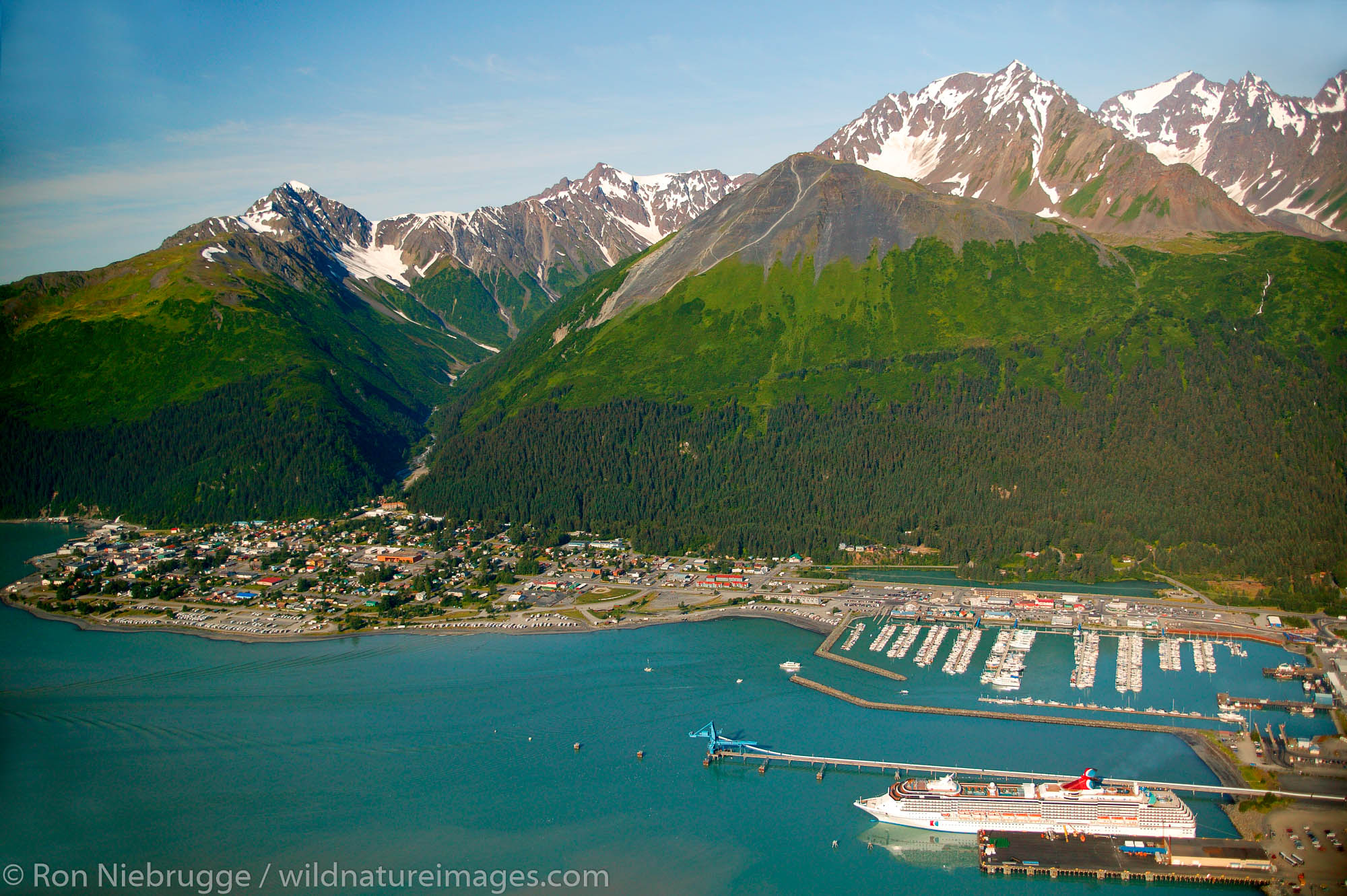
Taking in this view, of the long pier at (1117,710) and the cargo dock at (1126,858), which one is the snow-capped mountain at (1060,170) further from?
the cargo dock at (1126,858)

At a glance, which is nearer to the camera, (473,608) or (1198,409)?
(473,608)

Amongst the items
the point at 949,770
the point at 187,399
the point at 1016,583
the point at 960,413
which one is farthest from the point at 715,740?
the point at 187,399

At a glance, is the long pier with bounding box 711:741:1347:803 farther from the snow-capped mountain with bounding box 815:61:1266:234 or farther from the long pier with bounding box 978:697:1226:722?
the snow-capped mountain with bounding box 815:61:1266:234

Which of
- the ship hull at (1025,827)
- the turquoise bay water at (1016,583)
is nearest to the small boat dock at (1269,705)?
the ship hull at (1025,827)

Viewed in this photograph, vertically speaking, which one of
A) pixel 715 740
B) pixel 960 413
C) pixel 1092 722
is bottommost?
pixel 1092 722

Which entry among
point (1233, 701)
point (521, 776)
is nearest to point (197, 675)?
point (521, 776)

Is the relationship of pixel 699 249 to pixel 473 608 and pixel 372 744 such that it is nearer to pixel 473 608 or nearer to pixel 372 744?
pixel 473 608

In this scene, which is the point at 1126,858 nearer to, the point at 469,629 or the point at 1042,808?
the point at 1042,808
